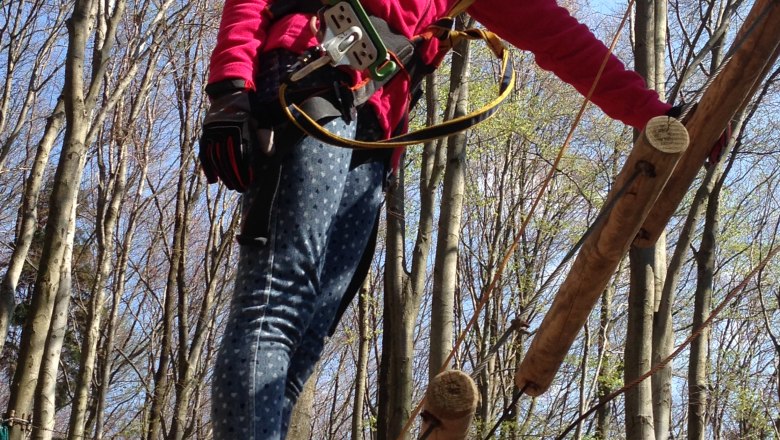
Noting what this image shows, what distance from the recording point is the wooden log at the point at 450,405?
5.30ft

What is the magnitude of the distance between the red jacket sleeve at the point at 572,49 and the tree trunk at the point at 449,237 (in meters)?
4.05

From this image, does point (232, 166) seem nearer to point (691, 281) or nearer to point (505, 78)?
point (505, 78)

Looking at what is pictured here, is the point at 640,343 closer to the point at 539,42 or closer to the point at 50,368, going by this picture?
the point at 539,42

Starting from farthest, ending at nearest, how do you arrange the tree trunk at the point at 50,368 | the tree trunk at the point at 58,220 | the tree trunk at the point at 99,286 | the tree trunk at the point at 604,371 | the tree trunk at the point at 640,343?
the tree trunk at the point at 604,371 → the tree trunk at the point at 99,286 → the tree trunk at the point at 50,368 → the tree trunk at the point at 58,220 → the tree trunk at the point at 640,343

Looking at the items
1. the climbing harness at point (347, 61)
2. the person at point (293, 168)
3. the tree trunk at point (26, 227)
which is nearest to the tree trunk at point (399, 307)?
the tree trunk at point (26, 227)

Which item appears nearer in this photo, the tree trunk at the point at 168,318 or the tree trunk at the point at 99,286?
the tree trunk at the point at 99,286

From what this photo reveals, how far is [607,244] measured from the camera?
1935 mm

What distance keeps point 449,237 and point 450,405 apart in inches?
207

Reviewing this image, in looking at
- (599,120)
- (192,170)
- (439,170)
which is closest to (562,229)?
(599,120)

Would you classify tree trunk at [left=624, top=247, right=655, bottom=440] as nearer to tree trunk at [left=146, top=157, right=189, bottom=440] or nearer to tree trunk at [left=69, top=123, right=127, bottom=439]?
tree trunk at [left=69, top=123, right=127, bottom=439]

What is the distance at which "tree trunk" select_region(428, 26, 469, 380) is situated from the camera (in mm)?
6477

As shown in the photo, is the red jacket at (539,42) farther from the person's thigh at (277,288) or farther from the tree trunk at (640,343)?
the tree trunk at (640,343)

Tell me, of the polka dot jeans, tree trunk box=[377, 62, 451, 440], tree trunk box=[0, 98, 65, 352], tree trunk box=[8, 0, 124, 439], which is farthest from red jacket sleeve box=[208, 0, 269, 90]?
tree trunk box=[0, 98, 65, 352]

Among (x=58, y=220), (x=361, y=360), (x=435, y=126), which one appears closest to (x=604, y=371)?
(x=361, y=360)
